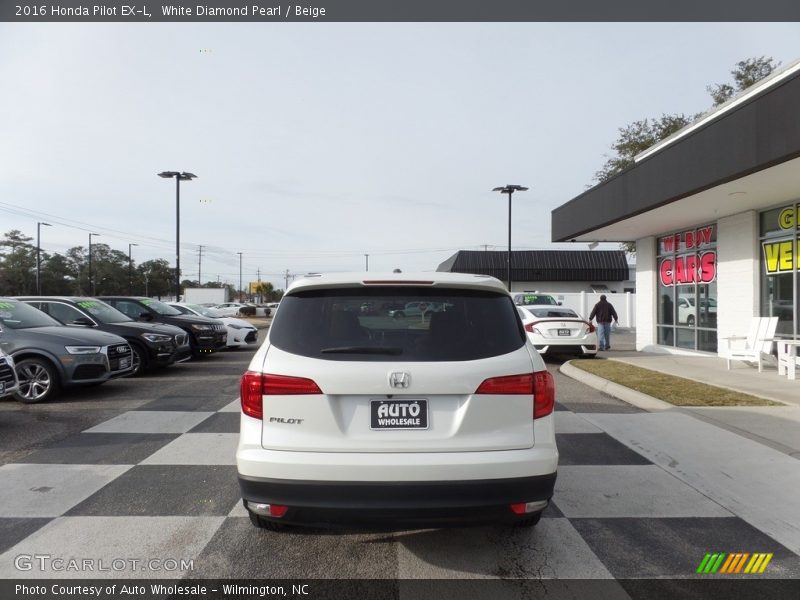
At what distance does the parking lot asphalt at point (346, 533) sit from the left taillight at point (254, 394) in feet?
2.45

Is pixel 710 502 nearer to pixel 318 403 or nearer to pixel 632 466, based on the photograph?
pixel 632 466

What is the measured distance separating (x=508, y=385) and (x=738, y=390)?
24.6ft

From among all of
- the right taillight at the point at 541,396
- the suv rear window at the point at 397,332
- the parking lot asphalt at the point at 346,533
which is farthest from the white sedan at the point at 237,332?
the right taillight at the point at 541,396

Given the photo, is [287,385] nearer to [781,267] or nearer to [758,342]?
[758,342]

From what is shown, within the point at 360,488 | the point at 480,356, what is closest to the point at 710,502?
the point at 480,356

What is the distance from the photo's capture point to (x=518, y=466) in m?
3.04

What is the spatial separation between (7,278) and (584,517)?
82630 mm

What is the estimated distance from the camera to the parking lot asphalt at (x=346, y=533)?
11.0 feet

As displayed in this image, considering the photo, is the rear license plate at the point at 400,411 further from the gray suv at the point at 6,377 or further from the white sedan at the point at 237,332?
the white sedan at the point at 237,332

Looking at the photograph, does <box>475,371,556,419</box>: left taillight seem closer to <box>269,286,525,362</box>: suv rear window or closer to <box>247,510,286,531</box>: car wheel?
<box>269,286,525,362</box>: suv rear window

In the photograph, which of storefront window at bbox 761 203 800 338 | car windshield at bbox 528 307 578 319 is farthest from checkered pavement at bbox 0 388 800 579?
car windshield at bbox 528 307 578 319

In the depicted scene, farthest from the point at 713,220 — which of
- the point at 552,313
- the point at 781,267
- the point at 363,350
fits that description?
the point at 363,350

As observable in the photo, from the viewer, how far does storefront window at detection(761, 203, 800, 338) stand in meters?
11.4

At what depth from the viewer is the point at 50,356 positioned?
8.41 metres
